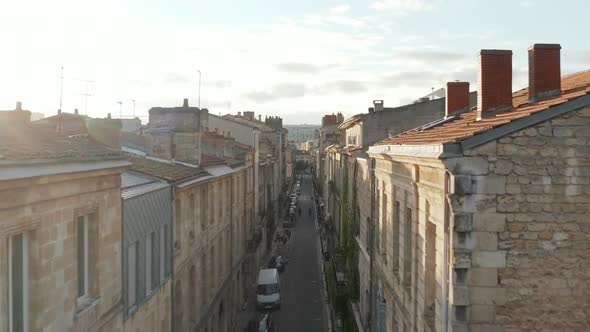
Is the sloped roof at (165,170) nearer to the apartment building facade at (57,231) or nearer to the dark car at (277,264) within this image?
the apartment building facade at (57,231)

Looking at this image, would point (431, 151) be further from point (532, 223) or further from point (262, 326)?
point (262, 326)

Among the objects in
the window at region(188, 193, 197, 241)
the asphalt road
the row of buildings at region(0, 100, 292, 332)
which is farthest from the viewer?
the asphalt road

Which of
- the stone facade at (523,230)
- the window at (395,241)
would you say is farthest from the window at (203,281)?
the stone facade at (523,230)

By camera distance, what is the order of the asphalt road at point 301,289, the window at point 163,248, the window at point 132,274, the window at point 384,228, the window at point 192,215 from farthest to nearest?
1. the asphalt road at point 301,289
2. the window at point 192,215
3. the window at point 384,228
4. the window at point 163,248
5. the window at point 132,274

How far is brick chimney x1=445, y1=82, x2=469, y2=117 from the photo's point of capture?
19.2m

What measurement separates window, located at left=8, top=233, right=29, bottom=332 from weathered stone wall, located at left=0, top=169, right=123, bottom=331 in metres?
0.11

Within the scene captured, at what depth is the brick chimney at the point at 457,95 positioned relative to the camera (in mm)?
19219

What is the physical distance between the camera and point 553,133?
9.33 m

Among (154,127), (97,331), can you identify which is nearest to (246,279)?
(154,127)

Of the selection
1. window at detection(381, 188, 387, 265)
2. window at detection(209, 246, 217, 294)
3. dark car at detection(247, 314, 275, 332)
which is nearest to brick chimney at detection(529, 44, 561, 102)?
window at detection(381, 188, 387, 265)

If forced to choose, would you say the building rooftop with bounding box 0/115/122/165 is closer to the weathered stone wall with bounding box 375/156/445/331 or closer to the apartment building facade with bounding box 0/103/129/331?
the apartment building facade with bounding box 0/103/129/331

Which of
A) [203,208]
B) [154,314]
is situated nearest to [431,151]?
[154,314]

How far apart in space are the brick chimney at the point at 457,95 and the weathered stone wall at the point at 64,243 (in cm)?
1100

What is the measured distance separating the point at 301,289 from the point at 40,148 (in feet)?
109
